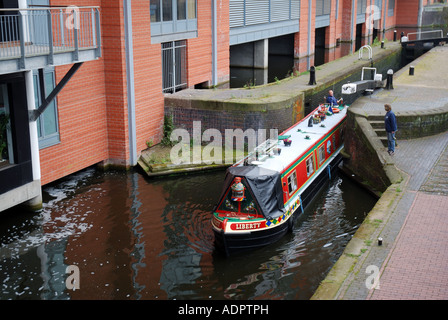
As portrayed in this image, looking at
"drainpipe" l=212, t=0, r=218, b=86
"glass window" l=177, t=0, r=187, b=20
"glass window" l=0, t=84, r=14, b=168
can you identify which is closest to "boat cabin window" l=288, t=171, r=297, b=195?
"glass window" l=0, t=84, r=14, b=168

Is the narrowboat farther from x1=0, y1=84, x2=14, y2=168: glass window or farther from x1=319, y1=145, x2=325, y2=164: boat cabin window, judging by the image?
x1=0, y1=84, x2=14, y2=168: glass window

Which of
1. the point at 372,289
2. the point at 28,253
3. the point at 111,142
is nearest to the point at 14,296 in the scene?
the point at 28,253

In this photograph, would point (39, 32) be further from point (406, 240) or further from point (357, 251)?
point (406, 240)

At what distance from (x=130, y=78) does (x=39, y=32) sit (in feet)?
12.4

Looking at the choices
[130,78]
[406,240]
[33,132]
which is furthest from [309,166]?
[33,132]

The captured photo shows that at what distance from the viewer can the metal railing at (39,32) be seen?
11.4 meters

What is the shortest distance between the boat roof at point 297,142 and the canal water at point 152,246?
4.93ft

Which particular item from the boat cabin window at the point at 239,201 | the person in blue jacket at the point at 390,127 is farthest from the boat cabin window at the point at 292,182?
the person in blue jacket at the point at 390,127

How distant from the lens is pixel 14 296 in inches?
393

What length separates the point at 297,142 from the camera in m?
14.7

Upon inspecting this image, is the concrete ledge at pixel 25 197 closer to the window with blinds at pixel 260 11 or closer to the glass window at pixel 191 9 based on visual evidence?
the glass window at pixel 191 9

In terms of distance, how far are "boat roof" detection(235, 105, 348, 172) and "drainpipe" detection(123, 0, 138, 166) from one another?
417cm

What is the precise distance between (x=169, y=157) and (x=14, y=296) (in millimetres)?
7760

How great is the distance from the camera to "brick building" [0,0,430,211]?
12.6m
